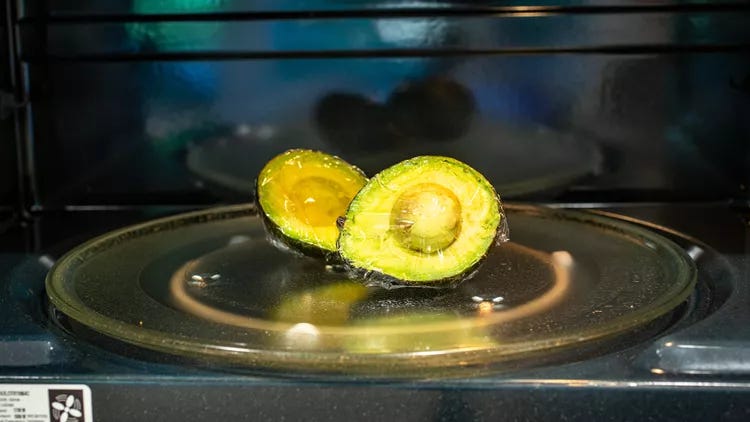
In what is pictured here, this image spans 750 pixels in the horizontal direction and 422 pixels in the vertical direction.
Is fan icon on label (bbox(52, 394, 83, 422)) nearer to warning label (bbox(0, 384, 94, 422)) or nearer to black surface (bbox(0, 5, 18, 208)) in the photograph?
warning label (bbox(0, 384, 94, 422))

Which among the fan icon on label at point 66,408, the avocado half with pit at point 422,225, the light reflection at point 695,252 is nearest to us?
the fan icon on label at point 66,408

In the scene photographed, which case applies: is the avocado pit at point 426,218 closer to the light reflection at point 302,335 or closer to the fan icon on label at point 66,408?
the light reflection at point 302,335

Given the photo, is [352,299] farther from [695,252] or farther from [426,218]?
[695,252]

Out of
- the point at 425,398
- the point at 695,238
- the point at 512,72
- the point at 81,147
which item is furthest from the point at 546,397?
the point at 81,147

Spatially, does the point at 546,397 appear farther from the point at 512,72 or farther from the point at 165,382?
the point at 512,72

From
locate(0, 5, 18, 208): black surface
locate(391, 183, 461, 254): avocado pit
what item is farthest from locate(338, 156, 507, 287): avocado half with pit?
locate(0, 5, 18, 208): black surface

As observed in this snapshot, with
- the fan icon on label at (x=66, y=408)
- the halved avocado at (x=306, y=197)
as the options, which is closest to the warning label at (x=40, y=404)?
the fan icon on label at (x=66, y=408)

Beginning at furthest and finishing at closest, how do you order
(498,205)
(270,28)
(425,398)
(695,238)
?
(270,28), (695,238), (498,205), (425,398)
